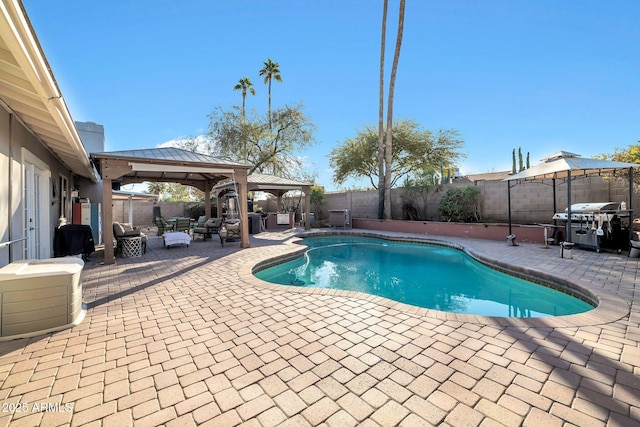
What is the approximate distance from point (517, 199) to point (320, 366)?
11.5 meters

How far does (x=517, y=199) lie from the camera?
1043 centimetres

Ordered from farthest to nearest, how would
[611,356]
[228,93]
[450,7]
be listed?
1. [228,93]
2. [450,7]
3. [611,356]

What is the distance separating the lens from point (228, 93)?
21594 mm

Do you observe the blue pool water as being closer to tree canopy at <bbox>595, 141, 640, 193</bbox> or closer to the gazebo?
the gazebo

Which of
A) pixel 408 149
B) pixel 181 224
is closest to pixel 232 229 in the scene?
pixel 181 224

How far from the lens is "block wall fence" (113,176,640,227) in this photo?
27.8 ft

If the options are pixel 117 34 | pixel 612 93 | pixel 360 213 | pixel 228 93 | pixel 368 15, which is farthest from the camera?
pixel 228 93

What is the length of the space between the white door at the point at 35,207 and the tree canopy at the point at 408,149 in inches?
601

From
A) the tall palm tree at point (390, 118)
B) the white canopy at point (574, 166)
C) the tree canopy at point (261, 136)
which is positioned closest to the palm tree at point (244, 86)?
the tree canopy at point (261, 136)

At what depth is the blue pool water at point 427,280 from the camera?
457 centimetres

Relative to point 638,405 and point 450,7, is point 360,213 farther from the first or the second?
point 638,405

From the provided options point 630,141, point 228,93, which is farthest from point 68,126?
point 228,93

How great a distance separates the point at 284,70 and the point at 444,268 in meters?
21.4

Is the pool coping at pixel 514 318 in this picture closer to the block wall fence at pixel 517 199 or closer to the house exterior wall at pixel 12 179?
the house exterior wall at pixel 12 179
